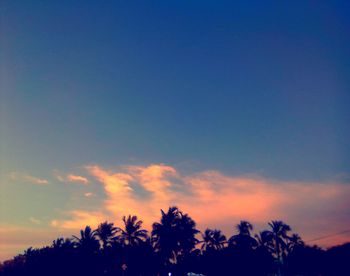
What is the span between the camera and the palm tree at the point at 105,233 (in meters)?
53.8

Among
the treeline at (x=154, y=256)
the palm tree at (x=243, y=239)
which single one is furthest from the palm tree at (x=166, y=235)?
the palm tree at (x=243, y=239)

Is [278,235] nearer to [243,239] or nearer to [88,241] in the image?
[243,239]

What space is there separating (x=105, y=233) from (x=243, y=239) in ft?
76.6

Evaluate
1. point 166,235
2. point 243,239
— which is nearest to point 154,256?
point 166,235

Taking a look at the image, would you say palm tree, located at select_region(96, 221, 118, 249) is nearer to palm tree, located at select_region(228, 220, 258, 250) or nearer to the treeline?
the treeline

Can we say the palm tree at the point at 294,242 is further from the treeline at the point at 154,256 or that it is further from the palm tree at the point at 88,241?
the palm tree at the point at 88,241

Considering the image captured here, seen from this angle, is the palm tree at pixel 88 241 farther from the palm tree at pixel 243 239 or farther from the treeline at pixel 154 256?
the palm tree at pixel 243 239

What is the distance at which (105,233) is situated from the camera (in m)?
54.1

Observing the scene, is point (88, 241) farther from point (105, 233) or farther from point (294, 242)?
point (294, 242)

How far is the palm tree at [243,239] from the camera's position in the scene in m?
54.1

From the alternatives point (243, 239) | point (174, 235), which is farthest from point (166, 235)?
point (243, 239)

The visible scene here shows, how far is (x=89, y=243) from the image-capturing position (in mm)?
52750

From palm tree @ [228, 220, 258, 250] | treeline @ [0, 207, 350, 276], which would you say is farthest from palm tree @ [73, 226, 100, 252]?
palm tree @ [228, 220, 258, 250]

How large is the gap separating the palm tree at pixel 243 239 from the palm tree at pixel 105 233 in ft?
67.0
